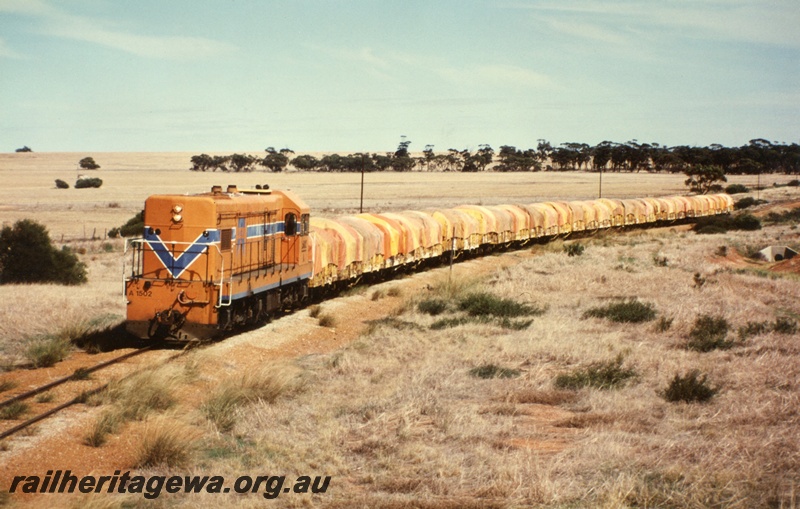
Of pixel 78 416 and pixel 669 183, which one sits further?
pixel 669 183

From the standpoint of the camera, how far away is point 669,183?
136 meters

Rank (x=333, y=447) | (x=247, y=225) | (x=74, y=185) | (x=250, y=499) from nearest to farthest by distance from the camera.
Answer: (x=250, y=499) → (x=333, y=447) → (x=247, y=225) → (x=74, y=185)

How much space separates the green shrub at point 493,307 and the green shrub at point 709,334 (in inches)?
179

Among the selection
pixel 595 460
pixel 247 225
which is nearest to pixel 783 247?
pixel 247 225

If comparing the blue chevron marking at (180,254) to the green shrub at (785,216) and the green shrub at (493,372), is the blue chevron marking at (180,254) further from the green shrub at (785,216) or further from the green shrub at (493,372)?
the green shrub at (785,216)

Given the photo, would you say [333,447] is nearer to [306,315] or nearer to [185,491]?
[185,491]

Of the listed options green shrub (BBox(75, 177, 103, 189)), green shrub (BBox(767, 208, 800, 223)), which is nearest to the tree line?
green shrub (BBox(75, 177, 103, 189))

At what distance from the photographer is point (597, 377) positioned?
13.3 meters

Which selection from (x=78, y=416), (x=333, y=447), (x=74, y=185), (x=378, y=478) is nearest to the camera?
(x=378, y=478)

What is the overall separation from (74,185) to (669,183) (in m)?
99.2

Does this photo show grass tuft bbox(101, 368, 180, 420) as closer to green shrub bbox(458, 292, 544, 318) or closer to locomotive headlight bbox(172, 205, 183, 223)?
locomotive headlight bbox(172, 205, 183, 223)

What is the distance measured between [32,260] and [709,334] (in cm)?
2416

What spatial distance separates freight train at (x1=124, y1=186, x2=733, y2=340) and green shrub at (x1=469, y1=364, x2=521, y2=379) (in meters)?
6.00

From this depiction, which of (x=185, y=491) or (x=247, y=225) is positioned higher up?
(x=247, y=225)
